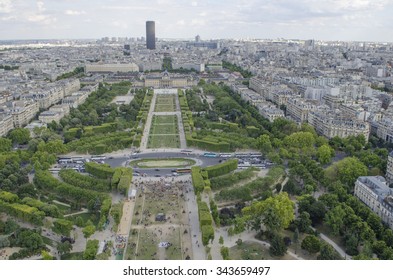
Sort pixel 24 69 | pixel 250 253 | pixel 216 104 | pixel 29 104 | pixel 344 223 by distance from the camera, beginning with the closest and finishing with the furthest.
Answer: pixel 250 253, pixel 344 223, pixel 29 104, pixel 216 104, pixel 24 69

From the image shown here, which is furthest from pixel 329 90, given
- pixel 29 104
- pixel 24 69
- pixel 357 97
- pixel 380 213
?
pixel 24 69

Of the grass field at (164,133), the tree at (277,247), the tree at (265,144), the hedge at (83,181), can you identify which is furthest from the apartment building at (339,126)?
the hedge at (83,181)

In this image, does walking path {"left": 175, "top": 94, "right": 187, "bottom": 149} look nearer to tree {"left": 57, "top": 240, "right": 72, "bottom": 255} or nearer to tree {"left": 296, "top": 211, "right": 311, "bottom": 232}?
tree {"left": 296, "top": 211, "right": 311, "bottom": 232}

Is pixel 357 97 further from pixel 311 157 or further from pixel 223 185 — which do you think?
pixel 223 185

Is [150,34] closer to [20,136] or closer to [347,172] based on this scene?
[20,136]

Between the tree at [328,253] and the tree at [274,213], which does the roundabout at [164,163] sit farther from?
the tree at [328,253]

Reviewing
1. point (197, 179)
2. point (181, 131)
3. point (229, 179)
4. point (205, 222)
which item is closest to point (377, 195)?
point (229, 179)

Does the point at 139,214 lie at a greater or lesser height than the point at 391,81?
lesser
